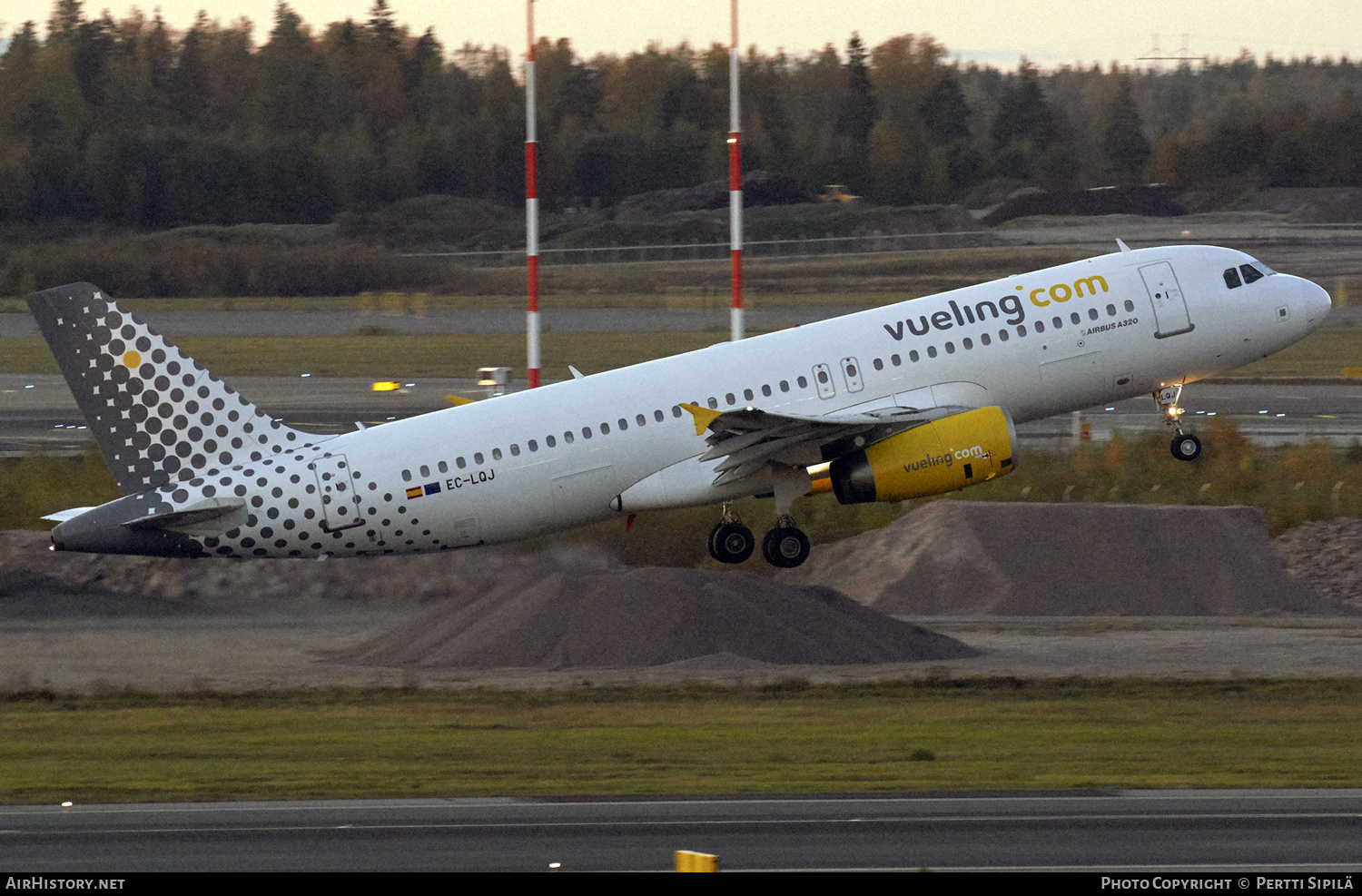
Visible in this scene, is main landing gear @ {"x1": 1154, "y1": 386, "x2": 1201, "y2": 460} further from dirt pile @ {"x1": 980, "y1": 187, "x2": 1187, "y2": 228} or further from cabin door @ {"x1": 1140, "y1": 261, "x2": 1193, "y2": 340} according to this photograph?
dirt pile @ {"x1": 980, "y1": 187, "x2": 1187, "y2": 228}

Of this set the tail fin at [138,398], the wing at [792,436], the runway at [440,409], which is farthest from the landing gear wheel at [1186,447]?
the tail fin at [138,398]

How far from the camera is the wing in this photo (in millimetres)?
31875

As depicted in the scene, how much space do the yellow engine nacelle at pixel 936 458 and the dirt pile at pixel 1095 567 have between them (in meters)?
7.42

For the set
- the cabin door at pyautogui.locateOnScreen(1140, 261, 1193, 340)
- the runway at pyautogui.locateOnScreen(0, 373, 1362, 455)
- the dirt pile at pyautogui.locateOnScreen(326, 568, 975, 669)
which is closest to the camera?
the cabin door at pyautogui.locateOnScreen(1140, 261, 1193, 340)

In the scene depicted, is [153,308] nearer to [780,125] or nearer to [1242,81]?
[780,125]

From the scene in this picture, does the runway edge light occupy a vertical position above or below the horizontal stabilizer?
above

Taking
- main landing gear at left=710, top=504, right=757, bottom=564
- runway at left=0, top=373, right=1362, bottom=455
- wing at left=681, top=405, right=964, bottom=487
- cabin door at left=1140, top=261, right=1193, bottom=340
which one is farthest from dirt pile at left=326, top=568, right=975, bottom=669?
runway at left=0, top=373, right=1362, bottom=455

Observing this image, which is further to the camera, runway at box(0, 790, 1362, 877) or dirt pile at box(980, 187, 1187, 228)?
dirt pile at box(980, 187, 1187, 228)

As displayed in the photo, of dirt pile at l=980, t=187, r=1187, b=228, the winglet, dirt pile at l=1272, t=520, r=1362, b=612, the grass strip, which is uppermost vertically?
dirt pile at l=980, t=187, r=1187, b=228

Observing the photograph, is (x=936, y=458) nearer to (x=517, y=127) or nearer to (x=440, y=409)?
(x=440, y=409)

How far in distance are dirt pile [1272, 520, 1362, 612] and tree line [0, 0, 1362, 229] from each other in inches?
2126

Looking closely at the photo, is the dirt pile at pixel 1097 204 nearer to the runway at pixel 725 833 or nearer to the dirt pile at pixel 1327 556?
the dirt pile at pixel 1327 556

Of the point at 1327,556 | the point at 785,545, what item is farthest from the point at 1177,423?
the point at 1327,556

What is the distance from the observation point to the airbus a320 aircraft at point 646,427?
3192 cm
